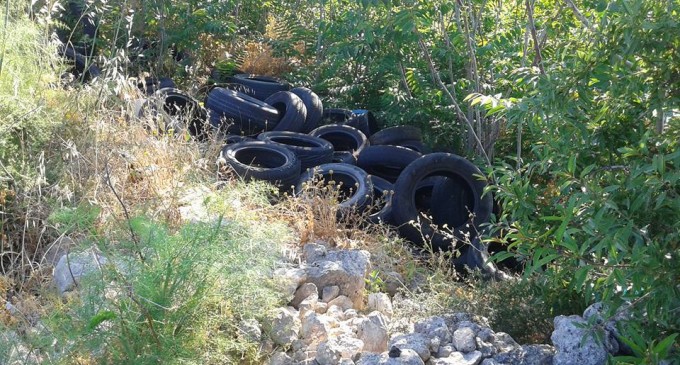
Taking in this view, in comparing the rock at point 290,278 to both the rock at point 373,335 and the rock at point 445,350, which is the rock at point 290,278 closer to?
the rock at point 373,335

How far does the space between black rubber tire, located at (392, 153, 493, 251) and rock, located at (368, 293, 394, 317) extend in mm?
1456

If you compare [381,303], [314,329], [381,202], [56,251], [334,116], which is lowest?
[334,116]

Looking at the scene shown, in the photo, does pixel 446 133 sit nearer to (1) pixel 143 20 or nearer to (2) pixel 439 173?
(2) pixel 439 173

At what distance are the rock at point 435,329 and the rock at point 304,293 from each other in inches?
34.8

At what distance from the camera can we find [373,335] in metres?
5.30

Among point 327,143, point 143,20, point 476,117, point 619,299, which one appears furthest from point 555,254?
point 143,20

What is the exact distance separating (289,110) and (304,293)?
4.38m

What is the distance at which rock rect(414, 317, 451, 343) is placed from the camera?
5.18m

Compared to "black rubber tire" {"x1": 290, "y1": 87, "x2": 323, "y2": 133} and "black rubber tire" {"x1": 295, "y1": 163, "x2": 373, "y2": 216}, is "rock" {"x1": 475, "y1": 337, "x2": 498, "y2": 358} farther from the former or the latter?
"black rubber tire" {"x1": 290, "y1": 87, "x2": 323, "y2": 133}

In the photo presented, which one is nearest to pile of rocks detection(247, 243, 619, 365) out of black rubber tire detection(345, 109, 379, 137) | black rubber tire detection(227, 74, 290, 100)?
black rubber tire detection(345, 109, 379, 137)

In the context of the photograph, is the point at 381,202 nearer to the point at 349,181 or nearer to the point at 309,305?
the point at 349,181

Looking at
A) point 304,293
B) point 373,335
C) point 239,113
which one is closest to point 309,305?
point 304,293

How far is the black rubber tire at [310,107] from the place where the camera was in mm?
10258

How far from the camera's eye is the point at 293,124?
992 centimetres
